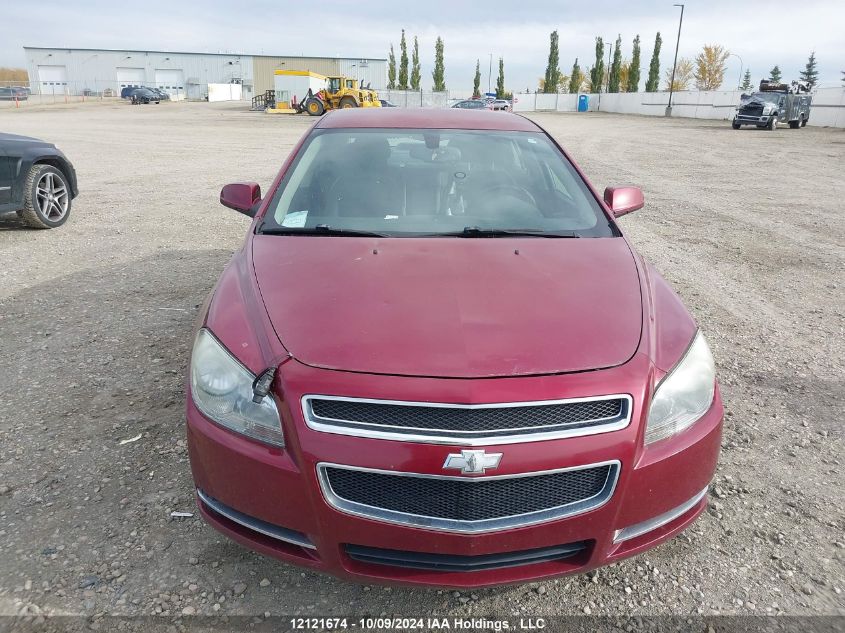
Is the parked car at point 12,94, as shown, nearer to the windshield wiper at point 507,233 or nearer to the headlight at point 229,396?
the windshield wiper at point 507,233

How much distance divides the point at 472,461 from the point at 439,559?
346 millimetres

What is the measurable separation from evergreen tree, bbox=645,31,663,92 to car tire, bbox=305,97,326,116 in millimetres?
53369

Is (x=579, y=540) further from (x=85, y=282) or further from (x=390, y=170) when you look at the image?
(x=85, y=282)

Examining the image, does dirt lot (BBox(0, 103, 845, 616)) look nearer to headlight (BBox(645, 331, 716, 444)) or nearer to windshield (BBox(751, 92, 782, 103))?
headlight (BBox(645, 331, 716, 444))

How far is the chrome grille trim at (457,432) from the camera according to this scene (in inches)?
68.7

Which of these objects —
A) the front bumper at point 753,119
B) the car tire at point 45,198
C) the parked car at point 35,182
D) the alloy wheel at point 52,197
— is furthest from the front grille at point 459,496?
the front bumper at point 753,119

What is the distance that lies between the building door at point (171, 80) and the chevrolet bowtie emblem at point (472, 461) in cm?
9093

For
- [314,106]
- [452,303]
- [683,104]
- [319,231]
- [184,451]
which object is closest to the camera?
[452,303]

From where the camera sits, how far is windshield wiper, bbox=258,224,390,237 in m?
2.83

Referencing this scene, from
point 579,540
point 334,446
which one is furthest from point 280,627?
point 579,540

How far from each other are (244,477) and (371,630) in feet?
2.21

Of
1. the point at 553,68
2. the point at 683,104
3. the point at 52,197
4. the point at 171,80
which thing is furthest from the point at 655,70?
the point at 52,197

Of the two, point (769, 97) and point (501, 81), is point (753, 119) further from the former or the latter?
point (501, 81)

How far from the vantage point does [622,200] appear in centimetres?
344
